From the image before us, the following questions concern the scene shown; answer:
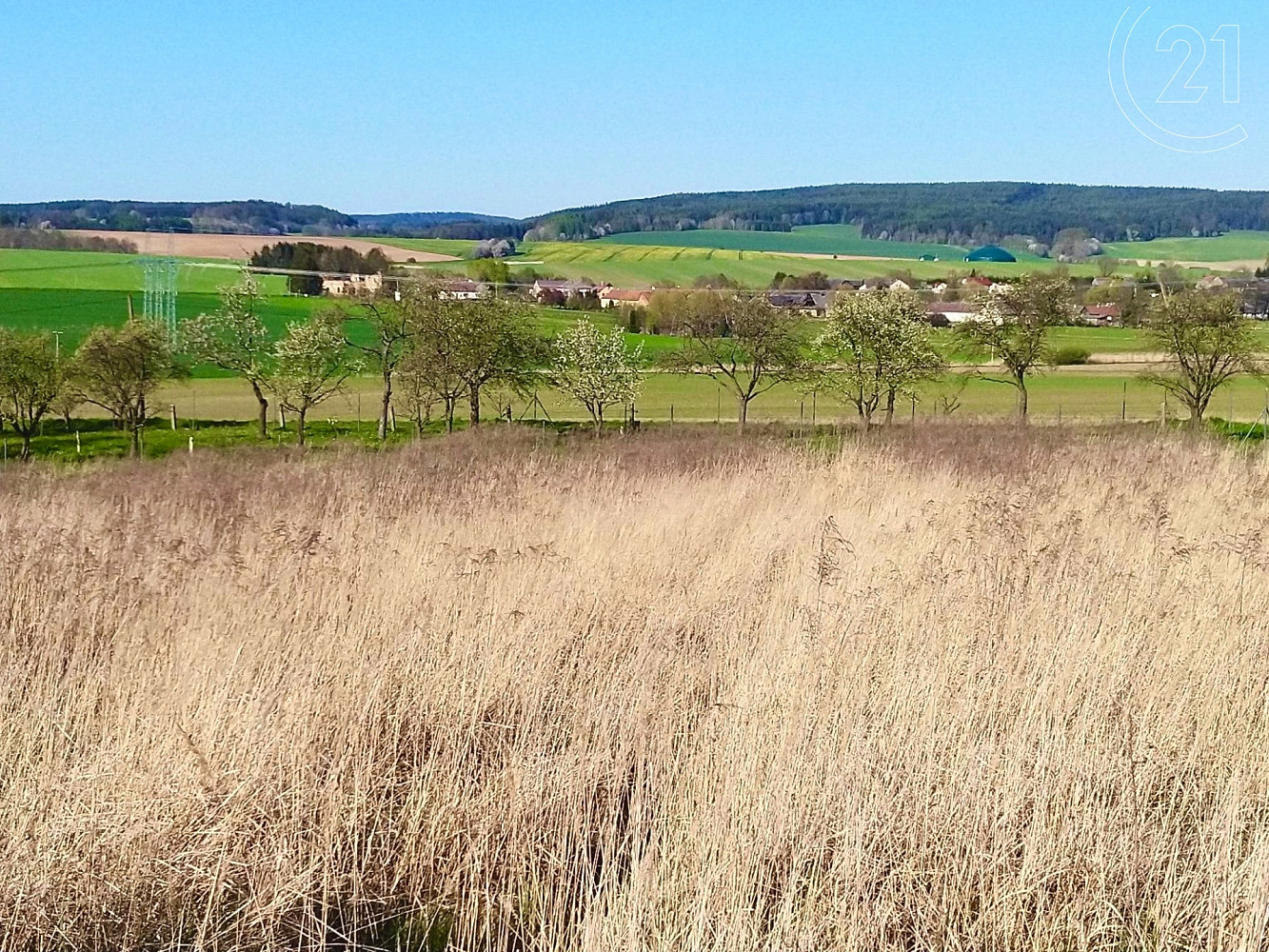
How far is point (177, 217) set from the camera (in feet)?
441

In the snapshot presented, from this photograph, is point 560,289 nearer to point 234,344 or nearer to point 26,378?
point 234,344

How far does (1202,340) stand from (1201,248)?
10327 centimetres

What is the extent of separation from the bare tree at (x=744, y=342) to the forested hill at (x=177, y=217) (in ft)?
271

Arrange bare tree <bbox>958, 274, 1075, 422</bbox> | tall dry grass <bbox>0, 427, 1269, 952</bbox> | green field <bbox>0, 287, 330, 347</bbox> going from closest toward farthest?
tall dry grass <bbox>0, 427, 1269, 952</bbox>, bare tree <bbox>958, 274, 1075, 422</bbox>, green field <bbox>0, 287, 330, 347</bbox>


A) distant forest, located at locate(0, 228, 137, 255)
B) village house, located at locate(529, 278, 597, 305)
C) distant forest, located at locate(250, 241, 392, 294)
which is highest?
distant forest, located at locate(0, 228, 137, 255)

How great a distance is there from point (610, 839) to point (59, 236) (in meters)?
108

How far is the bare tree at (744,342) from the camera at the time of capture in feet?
135

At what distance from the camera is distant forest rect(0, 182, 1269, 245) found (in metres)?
131

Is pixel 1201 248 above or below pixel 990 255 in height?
above

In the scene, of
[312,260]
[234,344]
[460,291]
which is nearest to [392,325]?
[460,291]

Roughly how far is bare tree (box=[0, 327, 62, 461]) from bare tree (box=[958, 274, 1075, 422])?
101ft

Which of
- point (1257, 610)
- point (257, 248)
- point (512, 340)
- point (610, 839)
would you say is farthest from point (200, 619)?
point (257, 248)

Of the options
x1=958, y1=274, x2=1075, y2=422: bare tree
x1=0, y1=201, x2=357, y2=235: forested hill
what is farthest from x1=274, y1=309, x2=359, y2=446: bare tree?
x1=0, y1=201, x2=357, y2=235: forested hill

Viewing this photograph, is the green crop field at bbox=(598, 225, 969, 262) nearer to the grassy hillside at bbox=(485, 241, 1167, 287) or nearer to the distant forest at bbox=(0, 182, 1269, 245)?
the distant forest at bbox=(0, 182, 1269, 245)
